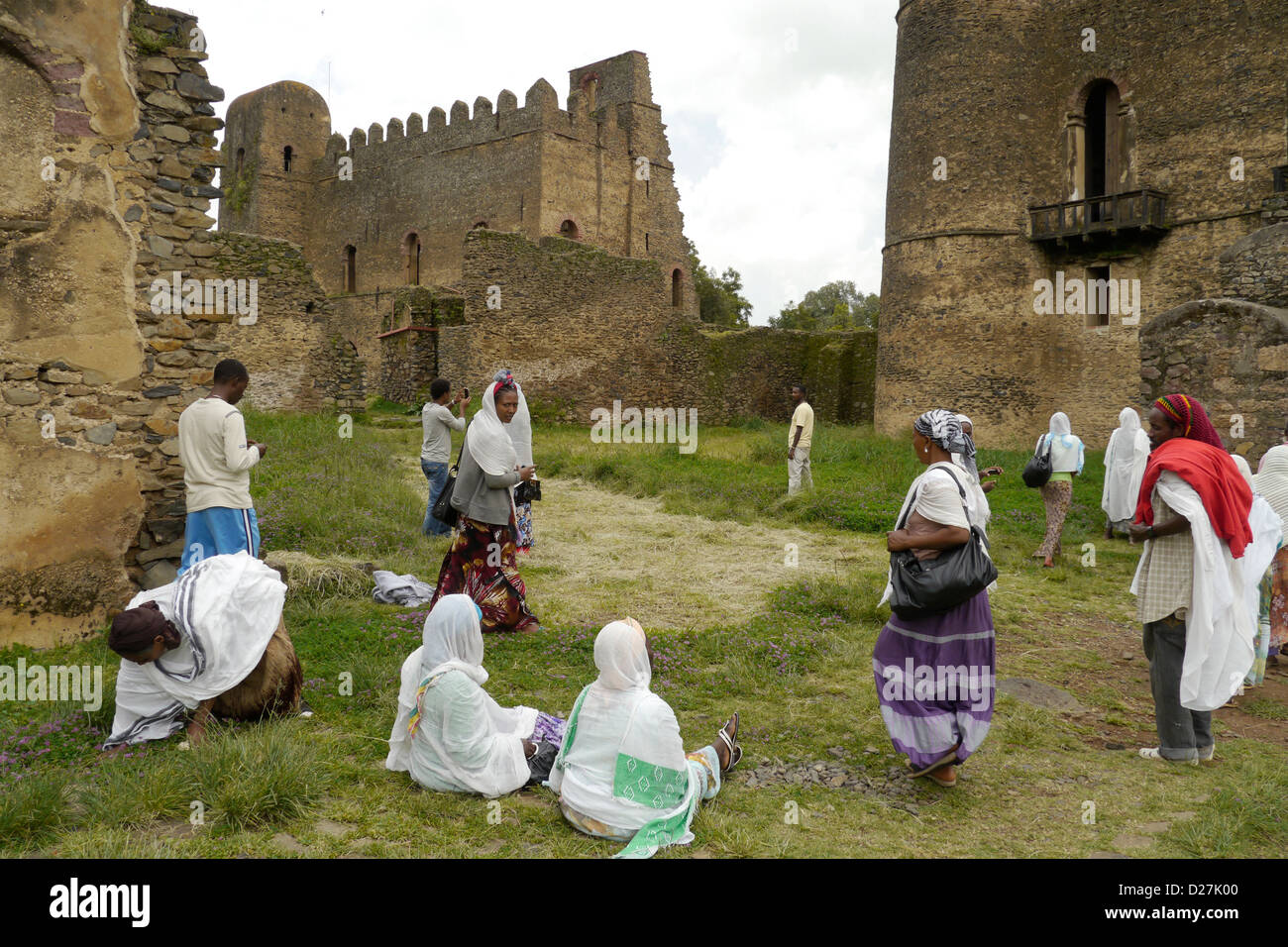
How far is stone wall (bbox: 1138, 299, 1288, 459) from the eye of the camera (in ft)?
33.4

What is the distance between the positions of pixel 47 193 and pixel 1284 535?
8.65 meters

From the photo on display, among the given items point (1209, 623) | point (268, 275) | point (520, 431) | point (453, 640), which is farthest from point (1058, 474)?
point (268, 275)

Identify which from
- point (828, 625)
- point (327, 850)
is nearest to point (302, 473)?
point (828, 625)

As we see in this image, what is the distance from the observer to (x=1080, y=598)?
28.1ft

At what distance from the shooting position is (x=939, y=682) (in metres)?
4.33

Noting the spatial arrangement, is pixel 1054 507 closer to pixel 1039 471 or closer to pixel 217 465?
pixel 1039 471

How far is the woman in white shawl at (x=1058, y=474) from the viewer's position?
31.6 feet

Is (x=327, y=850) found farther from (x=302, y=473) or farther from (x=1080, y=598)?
(x=302, y=473)

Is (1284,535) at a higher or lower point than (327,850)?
higher

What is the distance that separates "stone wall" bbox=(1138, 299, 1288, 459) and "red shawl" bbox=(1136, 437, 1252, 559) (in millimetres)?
6369

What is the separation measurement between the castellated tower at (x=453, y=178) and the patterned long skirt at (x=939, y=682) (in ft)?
Result: 93.5

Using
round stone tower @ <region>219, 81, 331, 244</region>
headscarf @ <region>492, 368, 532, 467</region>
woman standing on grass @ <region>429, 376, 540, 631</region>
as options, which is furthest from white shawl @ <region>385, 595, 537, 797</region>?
round stone tower @ <region>219, 81, 331, 244</region>

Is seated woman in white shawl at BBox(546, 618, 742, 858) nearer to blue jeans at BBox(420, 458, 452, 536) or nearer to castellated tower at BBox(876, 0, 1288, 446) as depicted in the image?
blue jeans at BBox(420, 458, 452, 536)

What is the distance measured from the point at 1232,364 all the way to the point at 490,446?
8.53m
